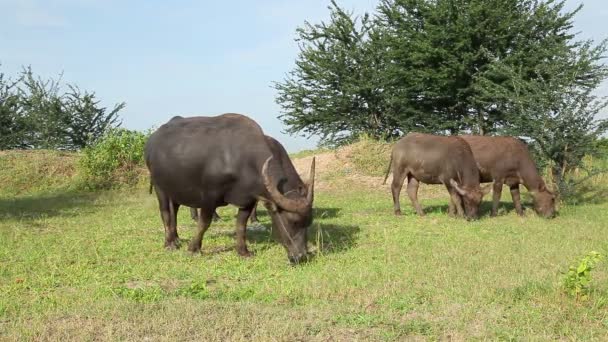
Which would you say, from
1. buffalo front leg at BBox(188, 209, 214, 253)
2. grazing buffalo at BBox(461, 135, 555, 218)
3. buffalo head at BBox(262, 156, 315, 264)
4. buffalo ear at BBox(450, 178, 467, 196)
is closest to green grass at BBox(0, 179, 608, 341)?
buffalo front leg at BBox(188, 209, 214, 253)

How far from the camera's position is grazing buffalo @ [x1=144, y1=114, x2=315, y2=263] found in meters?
7.77

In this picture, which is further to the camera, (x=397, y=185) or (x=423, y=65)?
(x=423, y=65)

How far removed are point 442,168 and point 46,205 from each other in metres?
9.60

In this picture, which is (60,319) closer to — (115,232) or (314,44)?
(115,232)

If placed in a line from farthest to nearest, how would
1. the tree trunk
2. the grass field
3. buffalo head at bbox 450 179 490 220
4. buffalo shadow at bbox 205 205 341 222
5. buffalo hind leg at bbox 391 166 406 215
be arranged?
the tree trunk
buffalo hind leg at bbox 391 166 406 215
buffalo shadow at bbox 205 205 341 222
buffalo head at bbox 450 179 490 220
the grass field

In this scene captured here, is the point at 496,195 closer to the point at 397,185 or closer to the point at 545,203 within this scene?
the point at 545,203

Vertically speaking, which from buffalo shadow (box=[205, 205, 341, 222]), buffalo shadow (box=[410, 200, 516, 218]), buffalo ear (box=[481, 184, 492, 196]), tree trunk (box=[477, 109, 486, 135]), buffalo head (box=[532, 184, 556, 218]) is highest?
tree trunk (box=[477, 109, 486, 135])

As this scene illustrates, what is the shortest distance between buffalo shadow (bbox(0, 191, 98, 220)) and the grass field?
4.17 feet

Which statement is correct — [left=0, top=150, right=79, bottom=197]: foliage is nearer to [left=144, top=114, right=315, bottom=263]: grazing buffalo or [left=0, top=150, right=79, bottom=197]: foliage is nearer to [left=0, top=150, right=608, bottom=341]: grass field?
[left=0, top=150, right=608, bottom=341]: grass field

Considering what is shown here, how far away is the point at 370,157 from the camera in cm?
1984

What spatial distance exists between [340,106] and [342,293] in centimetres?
2142

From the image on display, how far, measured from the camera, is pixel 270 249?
891 centimetres

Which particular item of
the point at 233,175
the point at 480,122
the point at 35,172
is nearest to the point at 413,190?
the point at 233,175

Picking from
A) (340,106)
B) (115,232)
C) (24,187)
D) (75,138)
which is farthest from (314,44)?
(115,232)
